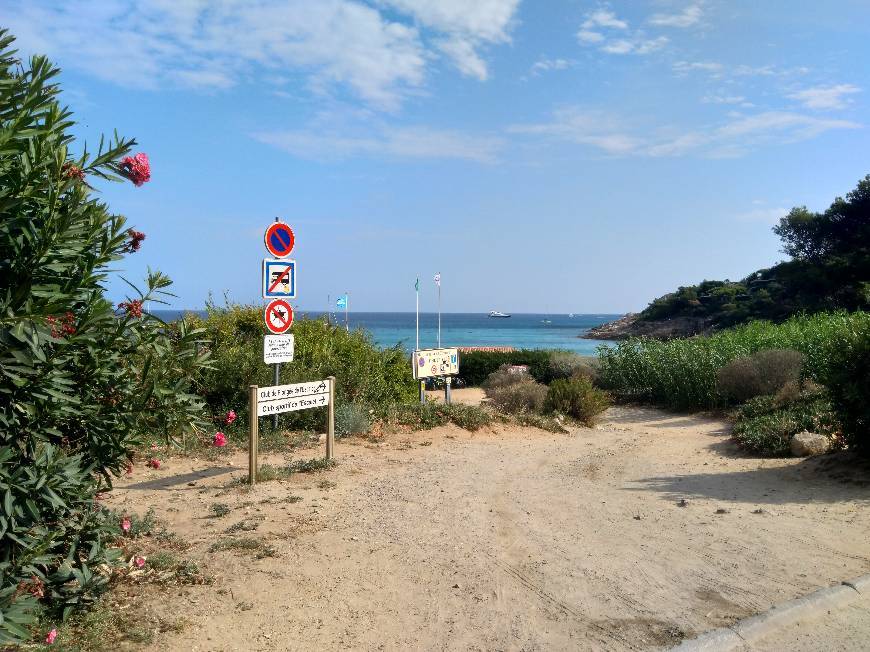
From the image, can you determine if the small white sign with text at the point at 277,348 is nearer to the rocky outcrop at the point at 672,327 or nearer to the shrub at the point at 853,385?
the shrub at the point at 853,385

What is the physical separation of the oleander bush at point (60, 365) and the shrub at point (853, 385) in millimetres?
7846

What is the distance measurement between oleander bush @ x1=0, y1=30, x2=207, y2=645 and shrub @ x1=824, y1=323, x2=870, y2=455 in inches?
309

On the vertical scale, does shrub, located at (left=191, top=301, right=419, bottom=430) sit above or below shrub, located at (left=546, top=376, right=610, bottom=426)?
above

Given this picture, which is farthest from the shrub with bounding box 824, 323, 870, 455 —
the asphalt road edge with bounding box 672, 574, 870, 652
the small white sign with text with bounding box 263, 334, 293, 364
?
the small white sign with text with bounding box 263, 334, 293, 364

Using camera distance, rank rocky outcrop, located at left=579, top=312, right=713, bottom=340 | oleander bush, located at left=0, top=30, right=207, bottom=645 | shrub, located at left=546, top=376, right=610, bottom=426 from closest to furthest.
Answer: oleander bush, located at left=0, top=30, right=207, bottom=645
shrub, located at left=546, top=376, right=610, bottom=426
rocky outcrop, located at left=579, top=312, right=713, bottom=340

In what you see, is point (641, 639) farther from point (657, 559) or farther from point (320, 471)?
point (320, 471)

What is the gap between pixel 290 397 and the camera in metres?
8.17

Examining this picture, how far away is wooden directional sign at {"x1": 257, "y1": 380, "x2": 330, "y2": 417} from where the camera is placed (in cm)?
773

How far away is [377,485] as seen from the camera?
7.80m

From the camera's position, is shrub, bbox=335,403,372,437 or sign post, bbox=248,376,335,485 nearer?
sign post, bbox=248,376,335,485

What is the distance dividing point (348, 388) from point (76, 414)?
8.72 m

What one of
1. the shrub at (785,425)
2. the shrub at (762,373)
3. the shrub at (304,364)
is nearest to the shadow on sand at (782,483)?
the shrub at (785,425)

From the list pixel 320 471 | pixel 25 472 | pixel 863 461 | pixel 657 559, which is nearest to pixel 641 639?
pixel 657 559

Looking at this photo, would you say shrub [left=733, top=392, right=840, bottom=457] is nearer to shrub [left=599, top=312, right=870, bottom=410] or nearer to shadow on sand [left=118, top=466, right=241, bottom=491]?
shrub [left=599, top=312, right=870, bottom=410]
